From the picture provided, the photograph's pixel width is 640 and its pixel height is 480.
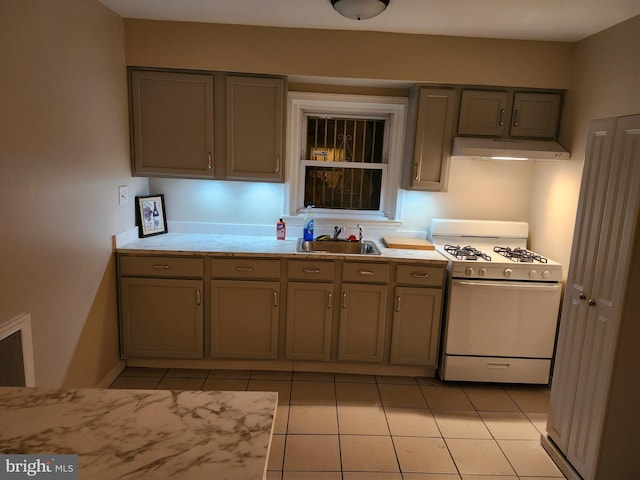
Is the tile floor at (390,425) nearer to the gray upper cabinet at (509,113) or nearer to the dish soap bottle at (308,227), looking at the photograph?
the dish soap bottle at (308,227)

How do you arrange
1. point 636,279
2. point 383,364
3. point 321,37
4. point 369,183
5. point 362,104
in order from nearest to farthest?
1. point 636,279
2. point 321,37
3. point 383,364
4. point 362,104
5. point 369,183

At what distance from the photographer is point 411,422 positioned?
2.65m

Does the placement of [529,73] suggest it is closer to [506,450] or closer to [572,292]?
[572,292]

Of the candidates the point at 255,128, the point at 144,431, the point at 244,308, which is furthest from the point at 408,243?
the point at 144,431

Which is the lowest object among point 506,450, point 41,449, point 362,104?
point 506,450

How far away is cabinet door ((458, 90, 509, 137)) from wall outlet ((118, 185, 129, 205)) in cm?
244

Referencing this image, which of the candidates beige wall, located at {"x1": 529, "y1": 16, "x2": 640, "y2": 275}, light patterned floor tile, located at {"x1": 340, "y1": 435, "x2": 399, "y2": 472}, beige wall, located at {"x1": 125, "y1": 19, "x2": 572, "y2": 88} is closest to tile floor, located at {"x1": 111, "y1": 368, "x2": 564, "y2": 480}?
light patterned floor tile, located at {"x1": 340, "y1": 435, "x2": 399, "y2": 472}

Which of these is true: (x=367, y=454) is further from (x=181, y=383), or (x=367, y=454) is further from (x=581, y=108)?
(x=581, y=108)

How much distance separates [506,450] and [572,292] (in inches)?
38.4

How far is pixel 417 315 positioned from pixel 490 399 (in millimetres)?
746

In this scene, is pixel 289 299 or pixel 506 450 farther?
pixel 289 299

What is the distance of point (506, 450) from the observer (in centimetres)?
Answer: 243

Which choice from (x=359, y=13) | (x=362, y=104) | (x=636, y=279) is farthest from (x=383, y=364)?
(x=359, y=13)

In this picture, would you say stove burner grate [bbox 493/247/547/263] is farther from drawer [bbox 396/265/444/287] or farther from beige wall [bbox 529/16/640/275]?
drawer [bbox 396/265/444/287]
